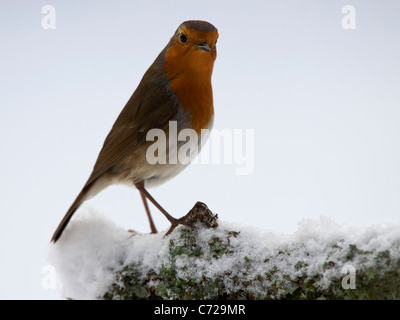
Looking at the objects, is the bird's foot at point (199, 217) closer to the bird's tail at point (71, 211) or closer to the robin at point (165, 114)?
the robin at point (165, 114)

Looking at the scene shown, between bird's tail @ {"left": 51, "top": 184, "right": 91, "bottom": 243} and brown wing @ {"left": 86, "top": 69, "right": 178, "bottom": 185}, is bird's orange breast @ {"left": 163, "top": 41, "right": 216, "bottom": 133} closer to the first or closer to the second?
brown wing @ {"left": 86, "top": 69, "right": 178, "bottom": 185}

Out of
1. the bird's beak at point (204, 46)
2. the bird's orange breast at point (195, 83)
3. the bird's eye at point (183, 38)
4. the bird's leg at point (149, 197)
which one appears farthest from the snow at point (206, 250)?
the bird's eye at point (183, 38)

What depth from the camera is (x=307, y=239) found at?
173 centimetres

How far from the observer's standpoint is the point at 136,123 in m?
2.42

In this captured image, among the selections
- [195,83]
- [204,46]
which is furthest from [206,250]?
[204,46]

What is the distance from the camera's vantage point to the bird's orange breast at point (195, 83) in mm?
2381

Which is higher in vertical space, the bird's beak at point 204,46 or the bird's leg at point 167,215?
the bird's beak at point 204,46

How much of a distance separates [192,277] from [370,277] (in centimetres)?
67

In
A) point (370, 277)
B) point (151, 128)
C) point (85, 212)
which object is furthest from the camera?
point (151, 128)

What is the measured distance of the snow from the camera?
5.28ft

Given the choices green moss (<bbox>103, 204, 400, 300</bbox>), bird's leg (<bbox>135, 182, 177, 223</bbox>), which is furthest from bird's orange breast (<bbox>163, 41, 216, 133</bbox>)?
green moss (<bbox>103, 204, 400, 300</bbox>)

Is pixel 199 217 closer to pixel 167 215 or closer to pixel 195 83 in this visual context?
pixel 167 215
